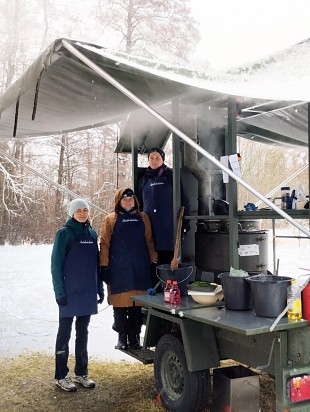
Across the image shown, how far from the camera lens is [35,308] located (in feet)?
26.9

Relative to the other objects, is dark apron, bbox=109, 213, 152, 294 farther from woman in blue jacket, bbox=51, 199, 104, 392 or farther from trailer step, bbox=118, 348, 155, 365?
trailer step, bbox=118, 348, 155, 365

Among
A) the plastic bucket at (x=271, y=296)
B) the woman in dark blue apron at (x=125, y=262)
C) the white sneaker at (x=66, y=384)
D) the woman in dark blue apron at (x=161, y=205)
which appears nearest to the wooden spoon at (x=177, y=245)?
the woman in dark blue apron at (x=161, y=205)

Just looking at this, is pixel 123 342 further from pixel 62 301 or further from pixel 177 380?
pixel 177 380

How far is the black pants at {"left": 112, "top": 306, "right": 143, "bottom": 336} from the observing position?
4422 mm

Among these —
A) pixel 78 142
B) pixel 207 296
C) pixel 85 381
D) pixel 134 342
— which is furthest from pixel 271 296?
pixel 78 142

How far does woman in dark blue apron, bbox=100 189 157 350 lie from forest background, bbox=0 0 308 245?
28.0ft

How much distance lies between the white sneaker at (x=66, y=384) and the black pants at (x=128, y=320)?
613mm

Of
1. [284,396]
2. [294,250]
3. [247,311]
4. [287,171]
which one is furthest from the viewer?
[287,171]

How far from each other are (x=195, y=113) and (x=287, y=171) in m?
9.73

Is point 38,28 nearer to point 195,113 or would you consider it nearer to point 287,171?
point 287,171

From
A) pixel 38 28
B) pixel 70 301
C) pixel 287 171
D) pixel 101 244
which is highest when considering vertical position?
pixel 38 28

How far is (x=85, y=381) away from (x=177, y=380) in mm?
1073

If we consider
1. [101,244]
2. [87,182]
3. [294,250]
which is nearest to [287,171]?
[294,250]

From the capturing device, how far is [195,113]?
4.77 meters
